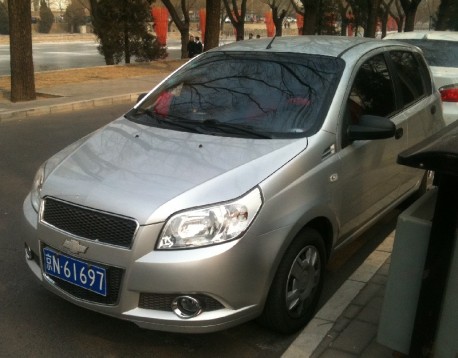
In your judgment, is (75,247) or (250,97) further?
(250,97)

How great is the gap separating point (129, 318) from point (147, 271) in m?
0.29

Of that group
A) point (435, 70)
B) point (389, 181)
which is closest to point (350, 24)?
point (435, 70)

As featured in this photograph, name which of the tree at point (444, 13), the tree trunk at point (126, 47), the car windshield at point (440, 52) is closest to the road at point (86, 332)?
the car windshield at point (440, 52)

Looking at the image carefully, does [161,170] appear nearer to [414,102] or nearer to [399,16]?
[414,102]

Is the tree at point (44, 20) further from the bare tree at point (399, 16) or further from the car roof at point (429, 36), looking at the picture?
the car roof at point (429, 36)

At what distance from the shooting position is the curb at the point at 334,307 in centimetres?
305

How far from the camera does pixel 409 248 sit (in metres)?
2.61

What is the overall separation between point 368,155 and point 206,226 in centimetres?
156

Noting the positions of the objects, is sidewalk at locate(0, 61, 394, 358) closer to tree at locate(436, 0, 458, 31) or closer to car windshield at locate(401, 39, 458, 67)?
car windshield at locate(401, 39, 458, 67)

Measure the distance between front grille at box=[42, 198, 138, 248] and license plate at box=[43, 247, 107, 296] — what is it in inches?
5.8

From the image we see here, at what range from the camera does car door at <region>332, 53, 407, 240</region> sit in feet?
11.8

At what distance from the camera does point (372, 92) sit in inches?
160

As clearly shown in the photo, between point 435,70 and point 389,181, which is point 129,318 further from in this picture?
point 435,70

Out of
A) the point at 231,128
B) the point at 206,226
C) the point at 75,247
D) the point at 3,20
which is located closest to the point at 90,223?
the point at 75,247
